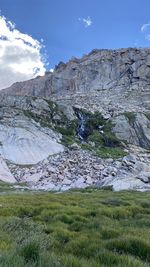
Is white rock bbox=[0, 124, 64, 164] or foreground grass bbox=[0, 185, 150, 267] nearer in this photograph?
foreground grass bbox=[0, 185, 150, 267]

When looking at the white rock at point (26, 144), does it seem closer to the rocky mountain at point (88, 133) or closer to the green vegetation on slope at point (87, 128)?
the rocky mountain at point (88, 133)

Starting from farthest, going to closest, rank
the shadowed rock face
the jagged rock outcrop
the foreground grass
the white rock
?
1. the shadowed rock face
2. the jagged rock outcrop
3. the white rock
4. the foreground grass

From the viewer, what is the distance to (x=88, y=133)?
310 feet

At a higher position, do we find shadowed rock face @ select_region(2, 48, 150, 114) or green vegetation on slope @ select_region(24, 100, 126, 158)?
shadowed rock face @ select_region(2, 48, 150, 114)

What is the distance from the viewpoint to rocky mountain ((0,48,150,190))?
4874cm

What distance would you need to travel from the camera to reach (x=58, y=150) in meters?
69.0

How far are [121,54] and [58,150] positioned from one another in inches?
4899

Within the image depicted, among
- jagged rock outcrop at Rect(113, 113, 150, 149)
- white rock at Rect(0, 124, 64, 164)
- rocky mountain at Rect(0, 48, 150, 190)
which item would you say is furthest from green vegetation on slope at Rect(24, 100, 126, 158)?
white rock at Rect(0, 124, 64, 164)

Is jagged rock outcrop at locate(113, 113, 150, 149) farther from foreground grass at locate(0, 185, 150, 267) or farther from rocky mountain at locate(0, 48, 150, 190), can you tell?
foreground grass at locate(0, 185, 150, 267)

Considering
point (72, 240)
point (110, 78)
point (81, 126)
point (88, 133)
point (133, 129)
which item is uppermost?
point (110, 78)

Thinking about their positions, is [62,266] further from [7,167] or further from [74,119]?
[74,119]

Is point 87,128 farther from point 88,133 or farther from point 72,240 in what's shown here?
point 72,240

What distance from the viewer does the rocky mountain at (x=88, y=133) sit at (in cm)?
4874

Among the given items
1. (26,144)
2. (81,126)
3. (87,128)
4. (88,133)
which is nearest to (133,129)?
(88,133)
